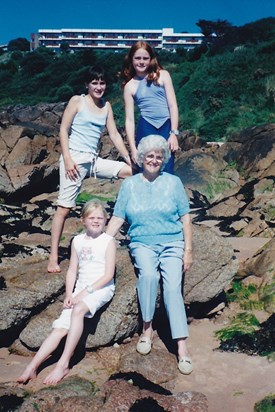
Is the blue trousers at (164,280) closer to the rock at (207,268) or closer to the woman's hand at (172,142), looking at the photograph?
the rock at (207,268)

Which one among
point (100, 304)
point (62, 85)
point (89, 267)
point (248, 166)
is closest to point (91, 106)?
point (89, 267)

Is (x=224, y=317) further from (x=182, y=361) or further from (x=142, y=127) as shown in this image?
(x=142, y=127)

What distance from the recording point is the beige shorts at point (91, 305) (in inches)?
200

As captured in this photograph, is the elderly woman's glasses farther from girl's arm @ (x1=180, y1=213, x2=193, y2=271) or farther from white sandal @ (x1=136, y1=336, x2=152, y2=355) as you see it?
white sandal @ (x1=136, y1=336, x2=152, y2=355)

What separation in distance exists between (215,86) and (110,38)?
281 feet

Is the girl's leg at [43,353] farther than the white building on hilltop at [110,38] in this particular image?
No

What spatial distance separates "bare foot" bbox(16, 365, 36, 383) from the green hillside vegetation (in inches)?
429

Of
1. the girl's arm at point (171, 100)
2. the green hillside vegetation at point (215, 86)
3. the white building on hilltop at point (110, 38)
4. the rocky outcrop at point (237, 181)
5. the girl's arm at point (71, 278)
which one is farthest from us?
the white building on hilltop at point (110, 38)

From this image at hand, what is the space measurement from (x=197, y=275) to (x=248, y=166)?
479 inches

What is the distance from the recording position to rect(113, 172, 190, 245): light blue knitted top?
17.8 feet

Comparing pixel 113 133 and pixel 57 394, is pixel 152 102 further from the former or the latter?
pixel 57 394

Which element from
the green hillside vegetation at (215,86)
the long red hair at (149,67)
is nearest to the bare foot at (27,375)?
the long red hair at (149,67)

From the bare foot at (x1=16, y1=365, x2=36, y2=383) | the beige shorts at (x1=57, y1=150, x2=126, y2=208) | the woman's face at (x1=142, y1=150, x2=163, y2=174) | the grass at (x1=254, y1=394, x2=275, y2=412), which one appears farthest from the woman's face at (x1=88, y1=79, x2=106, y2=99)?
the grass at (x1=254, y1=394, x2=275, y2=412)

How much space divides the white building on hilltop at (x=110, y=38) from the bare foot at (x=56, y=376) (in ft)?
362
